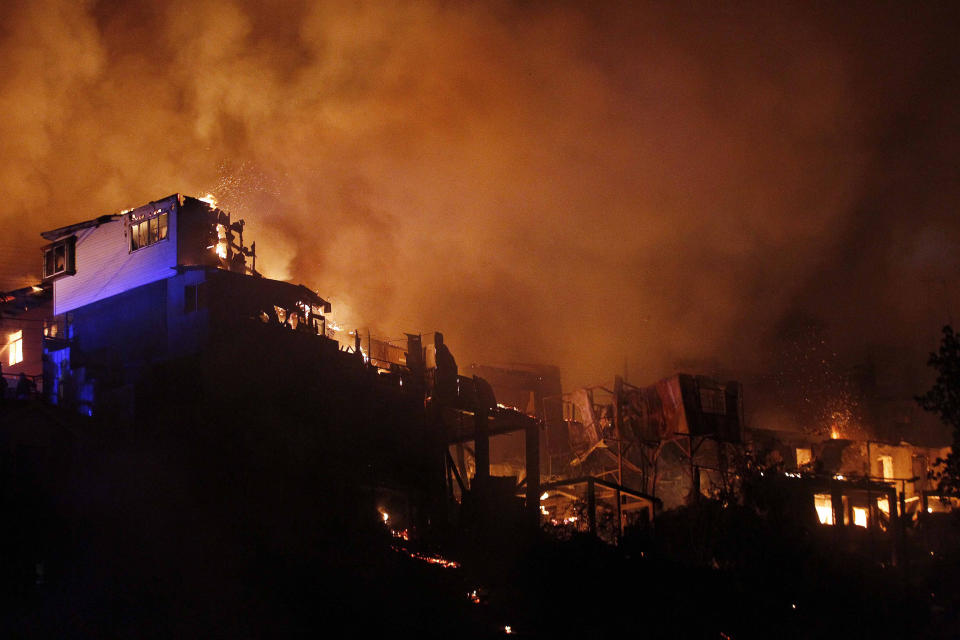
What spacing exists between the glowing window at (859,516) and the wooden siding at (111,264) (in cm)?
3631

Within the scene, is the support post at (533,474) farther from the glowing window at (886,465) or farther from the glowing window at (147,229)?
the glowing window at (886,465)

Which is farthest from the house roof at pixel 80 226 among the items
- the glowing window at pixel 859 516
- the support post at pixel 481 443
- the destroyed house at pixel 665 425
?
the glowing window at pixel 859 516

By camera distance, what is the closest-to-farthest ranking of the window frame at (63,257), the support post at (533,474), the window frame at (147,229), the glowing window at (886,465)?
the support post at (533,474), the window frame at (147,229), the window frame at (63,257), the glowing window at (886,465)

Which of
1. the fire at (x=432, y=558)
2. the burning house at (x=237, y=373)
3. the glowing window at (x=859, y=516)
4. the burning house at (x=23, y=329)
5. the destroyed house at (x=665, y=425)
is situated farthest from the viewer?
the glowing window at (x=859, y=516)

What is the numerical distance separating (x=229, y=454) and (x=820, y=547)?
68.8ft

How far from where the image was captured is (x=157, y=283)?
29344mm

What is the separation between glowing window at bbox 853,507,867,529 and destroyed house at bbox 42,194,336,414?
96.7ft

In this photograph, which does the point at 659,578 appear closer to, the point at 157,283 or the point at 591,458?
the point at 591,458

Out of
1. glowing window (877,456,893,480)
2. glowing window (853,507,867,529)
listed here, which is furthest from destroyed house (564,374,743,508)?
glowing window (877,456,893,480)

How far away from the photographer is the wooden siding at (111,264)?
95.8 ft

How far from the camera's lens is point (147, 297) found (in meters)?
29.6

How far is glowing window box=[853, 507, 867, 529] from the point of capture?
128 ft

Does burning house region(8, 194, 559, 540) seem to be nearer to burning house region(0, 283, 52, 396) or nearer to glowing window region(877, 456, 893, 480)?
burning house region(0, 283, 52, 396)

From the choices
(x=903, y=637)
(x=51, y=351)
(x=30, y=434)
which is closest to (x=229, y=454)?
(x=30, y=434)
